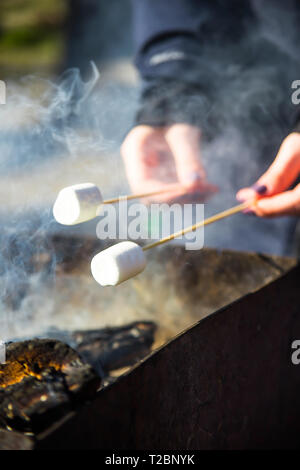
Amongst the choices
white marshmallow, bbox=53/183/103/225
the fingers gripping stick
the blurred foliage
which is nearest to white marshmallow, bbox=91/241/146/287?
the fingers gripping stick

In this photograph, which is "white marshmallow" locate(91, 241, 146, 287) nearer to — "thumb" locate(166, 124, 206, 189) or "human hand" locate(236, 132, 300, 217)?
"human hand" locate(236, 132, 300, 217)

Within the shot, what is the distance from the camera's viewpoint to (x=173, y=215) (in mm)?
2129

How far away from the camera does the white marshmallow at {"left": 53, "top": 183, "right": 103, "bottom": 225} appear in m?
1.16

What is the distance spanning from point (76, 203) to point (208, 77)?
1.41 meters

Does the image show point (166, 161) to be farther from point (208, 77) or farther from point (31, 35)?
point (31, 35)

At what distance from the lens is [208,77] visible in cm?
228

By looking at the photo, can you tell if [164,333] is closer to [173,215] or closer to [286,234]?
[173,215]

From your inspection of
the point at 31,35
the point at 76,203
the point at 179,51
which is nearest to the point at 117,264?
the point at 76,203

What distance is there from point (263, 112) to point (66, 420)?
1924mm

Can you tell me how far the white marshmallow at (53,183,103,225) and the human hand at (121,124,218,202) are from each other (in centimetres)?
53

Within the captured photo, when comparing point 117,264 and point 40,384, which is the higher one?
point 117,264

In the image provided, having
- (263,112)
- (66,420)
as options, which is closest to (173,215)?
(263,112)

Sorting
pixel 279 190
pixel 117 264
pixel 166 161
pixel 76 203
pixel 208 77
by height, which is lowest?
pixel 117 264

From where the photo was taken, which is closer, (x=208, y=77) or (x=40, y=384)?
(x=40, y=384)
